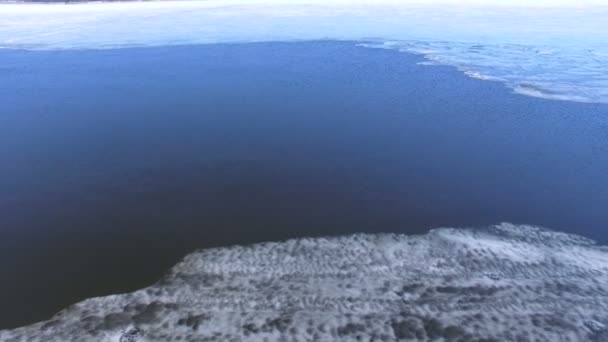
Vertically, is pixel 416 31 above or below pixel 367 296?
above

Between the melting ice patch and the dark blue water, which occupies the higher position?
the melting ice patch

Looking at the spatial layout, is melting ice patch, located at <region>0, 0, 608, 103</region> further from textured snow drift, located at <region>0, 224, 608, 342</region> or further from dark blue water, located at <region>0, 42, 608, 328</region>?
textured snow drift, located at <region>0, 224, 608, 342</region>

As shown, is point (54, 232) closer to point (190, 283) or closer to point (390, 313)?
point (190, 283)

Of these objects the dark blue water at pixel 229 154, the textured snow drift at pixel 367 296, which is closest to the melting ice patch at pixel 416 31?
the dark blue water at pixel 229 154

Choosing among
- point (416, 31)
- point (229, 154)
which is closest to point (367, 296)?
point (229, 154)

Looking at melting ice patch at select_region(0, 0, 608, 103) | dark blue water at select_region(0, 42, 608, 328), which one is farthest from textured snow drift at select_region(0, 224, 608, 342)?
melting ice patch at select_region(0, 0, 608, 103)

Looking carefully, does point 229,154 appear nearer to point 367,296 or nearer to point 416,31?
point 367,296

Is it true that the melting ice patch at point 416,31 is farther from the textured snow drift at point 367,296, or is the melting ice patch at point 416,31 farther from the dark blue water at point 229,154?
the textured snow drift at point 367,296
